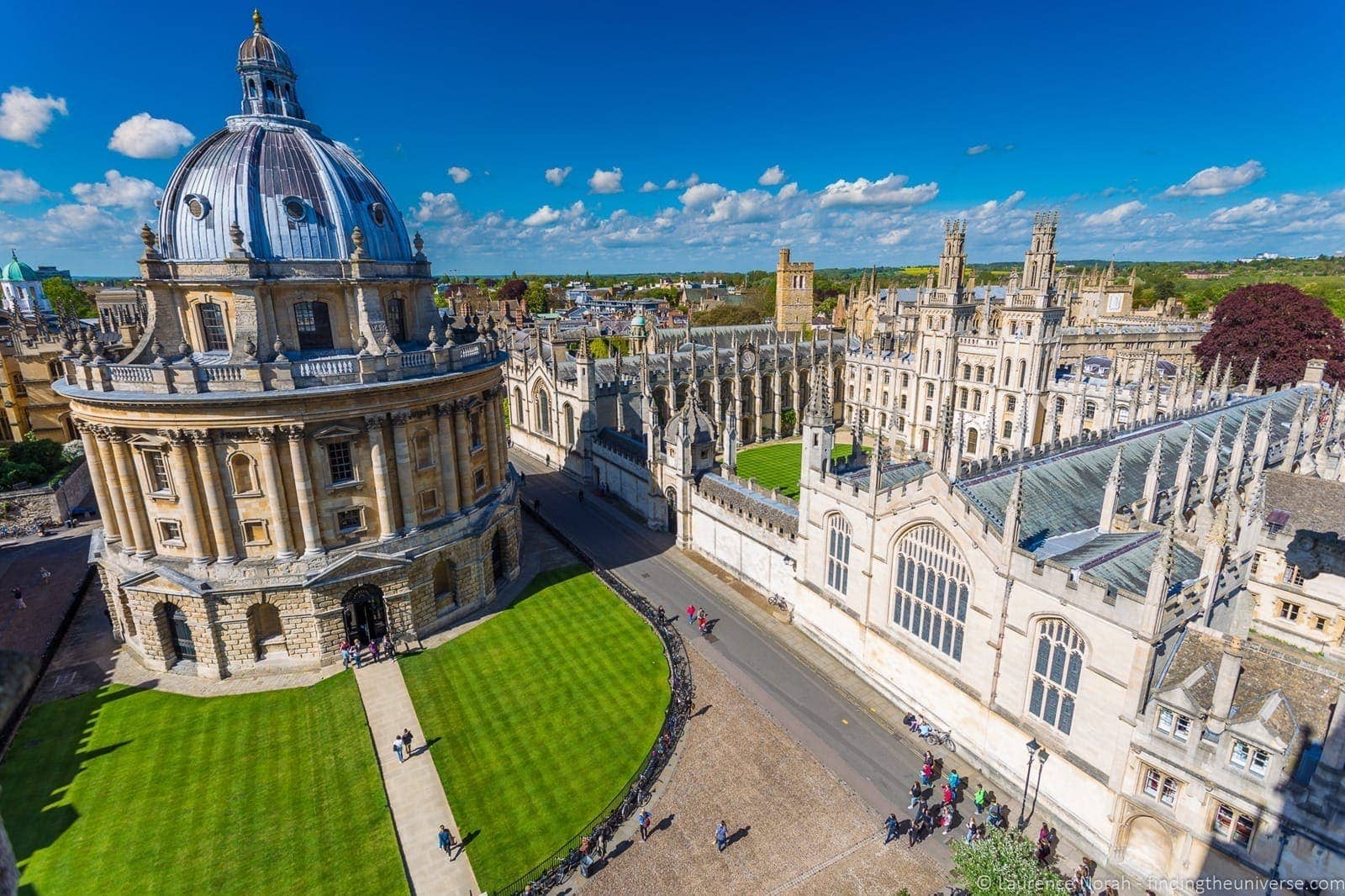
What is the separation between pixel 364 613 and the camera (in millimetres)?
30094

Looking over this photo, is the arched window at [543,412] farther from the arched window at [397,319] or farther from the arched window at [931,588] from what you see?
the arched window at [931,588]

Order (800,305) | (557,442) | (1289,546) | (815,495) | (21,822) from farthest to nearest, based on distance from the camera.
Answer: (800,305) → (557,442) → (815,495) → (1289,546) → (21,822)

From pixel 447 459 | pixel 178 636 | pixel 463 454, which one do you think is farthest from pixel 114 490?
pixel 463 454

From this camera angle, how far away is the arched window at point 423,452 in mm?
30047

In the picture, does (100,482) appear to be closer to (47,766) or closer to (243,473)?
(243,473)

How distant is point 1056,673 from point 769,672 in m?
11.3

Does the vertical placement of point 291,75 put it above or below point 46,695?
above

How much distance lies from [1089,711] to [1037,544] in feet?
17.4

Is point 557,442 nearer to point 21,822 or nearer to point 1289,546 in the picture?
point 21,822

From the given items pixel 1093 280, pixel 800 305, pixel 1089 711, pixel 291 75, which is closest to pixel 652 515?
pixel 1089 711

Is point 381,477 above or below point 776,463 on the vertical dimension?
above

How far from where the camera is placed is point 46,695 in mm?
26625

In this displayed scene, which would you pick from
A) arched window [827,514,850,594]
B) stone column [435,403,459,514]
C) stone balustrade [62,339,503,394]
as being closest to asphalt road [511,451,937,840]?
arched window [827,514,850,594]

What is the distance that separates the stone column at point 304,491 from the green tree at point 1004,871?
85.0 ft
